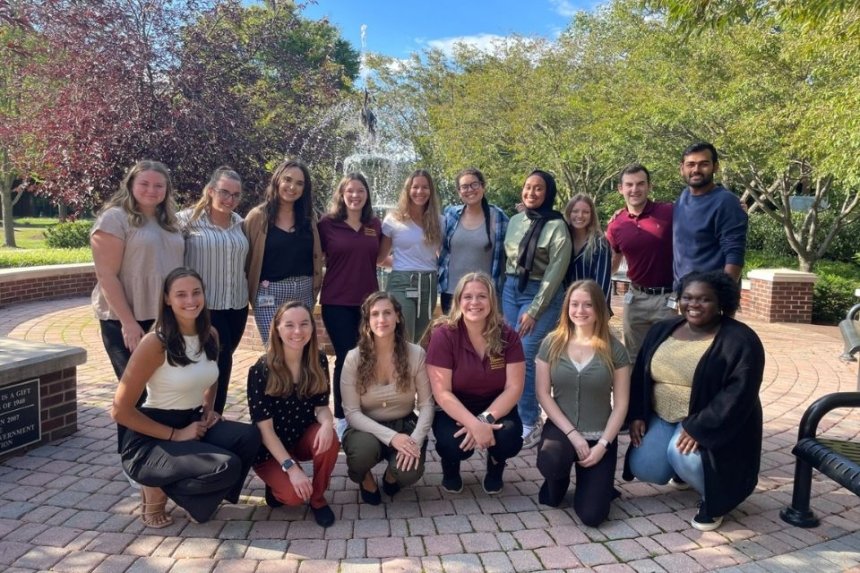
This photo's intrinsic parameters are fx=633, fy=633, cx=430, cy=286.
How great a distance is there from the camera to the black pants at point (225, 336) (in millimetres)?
3885

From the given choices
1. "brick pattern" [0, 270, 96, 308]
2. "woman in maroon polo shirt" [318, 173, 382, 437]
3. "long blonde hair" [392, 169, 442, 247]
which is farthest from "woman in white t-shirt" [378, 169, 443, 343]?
"brick pattern" [0, 270, 96, 308]

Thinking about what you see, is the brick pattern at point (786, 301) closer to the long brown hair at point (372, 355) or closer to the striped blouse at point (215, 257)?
the long brown hair at point (372, 355)

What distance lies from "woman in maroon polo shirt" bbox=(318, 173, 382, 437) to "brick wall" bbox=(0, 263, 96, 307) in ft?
24.3

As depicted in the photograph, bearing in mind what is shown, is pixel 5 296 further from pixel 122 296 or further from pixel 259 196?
pixel 122 296

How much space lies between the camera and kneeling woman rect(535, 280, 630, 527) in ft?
10.7

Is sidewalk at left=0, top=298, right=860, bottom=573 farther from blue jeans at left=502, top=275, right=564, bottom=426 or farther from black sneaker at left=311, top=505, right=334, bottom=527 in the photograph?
blue jeans at left=502, top=275, right=564, bottom=426

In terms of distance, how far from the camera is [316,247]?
4.22 metres

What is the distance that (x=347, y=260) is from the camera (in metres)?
4.25

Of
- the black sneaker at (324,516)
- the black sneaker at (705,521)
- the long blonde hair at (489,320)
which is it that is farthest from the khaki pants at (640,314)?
the black sneaker at (324,516)

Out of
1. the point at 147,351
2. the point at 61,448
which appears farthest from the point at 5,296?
the point at 147,351

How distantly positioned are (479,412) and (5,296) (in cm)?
876

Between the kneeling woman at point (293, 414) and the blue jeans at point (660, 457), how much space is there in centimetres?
163

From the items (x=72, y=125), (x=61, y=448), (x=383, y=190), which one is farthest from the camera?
(x=383, y=190)

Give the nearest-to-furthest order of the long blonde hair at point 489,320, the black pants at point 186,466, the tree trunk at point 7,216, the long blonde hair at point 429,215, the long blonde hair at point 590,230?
the black pants at point 186,466
the long blonde hair at point 489,320
the long blonde hair at point 590,230
the long blonde hair at point 429,215
the tree trunk at point 7,216
